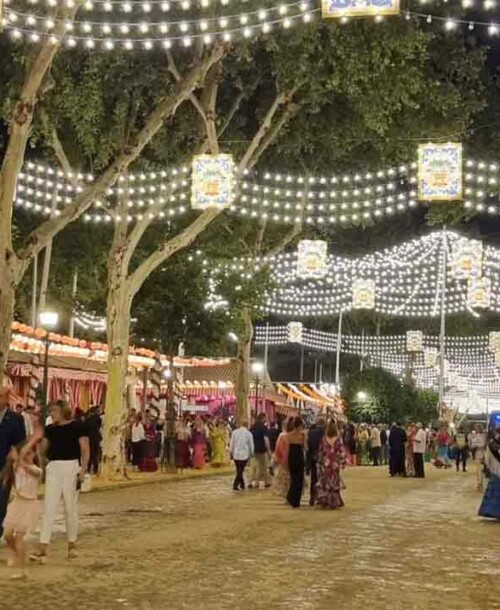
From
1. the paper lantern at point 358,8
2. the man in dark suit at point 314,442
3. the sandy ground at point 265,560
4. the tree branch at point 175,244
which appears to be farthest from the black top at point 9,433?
the tree branch at point 175,244

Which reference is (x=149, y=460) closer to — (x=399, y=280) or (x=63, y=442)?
(x=63, y=442)

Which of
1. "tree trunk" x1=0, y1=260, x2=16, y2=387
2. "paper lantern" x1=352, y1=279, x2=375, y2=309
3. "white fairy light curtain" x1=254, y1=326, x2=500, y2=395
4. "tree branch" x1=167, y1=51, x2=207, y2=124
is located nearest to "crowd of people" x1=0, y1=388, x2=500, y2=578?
"tree trunk" x1=0, y1=260, x2=16, y2=387

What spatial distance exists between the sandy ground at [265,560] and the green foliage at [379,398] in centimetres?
3077

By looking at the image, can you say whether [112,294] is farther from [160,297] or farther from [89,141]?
[160,297]

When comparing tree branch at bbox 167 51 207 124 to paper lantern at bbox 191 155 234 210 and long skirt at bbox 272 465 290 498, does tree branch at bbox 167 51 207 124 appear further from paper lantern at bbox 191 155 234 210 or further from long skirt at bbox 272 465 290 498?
long skirt at bbox 272 465 290 498

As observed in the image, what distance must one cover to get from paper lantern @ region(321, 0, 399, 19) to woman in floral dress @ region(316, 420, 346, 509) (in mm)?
6855

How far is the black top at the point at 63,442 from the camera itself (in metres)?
11.6

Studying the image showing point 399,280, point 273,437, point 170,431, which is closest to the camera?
point 273,437

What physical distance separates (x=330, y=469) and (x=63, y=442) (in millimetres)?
8001

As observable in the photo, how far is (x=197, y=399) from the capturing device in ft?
153

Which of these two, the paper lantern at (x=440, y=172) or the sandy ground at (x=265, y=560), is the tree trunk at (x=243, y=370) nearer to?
the paper lantern at (x=440, y=172)

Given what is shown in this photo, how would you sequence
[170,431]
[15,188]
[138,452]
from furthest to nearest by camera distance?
[170,431] < [138,452] < [15,188]

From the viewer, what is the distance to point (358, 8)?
15.7m

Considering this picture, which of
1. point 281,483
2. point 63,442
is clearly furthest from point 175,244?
point 63,442
